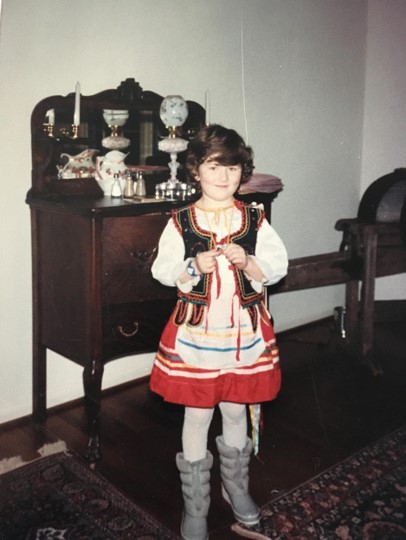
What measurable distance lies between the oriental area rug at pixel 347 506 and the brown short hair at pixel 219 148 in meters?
1.09

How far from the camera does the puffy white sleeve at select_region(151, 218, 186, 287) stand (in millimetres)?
1751

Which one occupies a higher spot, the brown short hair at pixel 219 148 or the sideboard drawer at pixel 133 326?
the brown short hair at pixel 219 148

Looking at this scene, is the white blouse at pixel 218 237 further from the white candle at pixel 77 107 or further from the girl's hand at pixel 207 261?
A: the white candle at pixel 77 107

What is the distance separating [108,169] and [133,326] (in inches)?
25.1

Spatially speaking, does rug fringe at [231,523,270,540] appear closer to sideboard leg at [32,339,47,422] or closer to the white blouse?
the white blouse

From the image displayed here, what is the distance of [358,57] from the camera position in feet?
12.7

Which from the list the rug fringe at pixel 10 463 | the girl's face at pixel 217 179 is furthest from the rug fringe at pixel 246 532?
the girl's face at pixel 217 179

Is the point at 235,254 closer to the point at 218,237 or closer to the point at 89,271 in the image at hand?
the point at 218,237

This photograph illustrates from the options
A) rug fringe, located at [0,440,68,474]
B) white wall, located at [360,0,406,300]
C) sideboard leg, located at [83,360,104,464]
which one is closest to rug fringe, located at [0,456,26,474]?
rug fringe, located at [0,440,68,474]

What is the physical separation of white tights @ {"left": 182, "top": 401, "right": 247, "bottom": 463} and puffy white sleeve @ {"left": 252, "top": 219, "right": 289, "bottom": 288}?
0.41 metres

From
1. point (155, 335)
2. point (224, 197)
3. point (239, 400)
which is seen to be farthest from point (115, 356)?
point (224, 197)

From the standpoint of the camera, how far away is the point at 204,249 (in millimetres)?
1748

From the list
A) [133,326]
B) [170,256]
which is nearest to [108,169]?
[133,326]

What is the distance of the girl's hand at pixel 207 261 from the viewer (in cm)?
164
